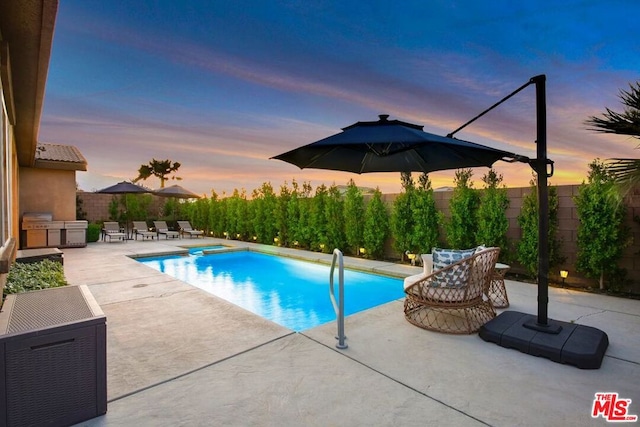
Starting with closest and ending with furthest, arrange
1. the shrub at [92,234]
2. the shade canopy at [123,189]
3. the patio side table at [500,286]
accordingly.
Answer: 1. the patio side table at [500,286]
2. the shrub at [92,234]
3. the shade canopy at [123,189]

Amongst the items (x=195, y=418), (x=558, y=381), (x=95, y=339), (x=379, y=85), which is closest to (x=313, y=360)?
(x=195, y=418)

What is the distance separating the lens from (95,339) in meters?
2.21

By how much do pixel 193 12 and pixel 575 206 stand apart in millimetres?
9203

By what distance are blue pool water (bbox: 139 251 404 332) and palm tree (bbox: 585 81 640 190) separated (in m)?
3.94

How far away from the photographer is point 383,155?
493 centimetres

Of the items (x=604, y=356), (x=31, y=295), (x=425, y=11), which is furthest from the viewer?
(x=425, y=11)

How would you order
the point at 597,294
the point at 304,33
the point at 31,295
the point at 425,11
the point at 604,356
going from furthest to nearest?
1. the point at 304,33
2. the point at 425,11
3. the point at 597,294
4. the point at 604,356
5. the point at 31,295

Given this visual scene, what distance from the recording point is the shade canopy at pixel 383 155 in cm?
361

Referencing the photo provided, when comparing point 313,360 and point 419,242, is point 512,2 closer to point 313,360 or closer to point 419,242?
point 419,242

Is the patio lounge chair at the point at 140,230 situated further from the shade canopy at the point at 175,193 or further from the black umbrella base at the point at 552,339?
the black umbrella base at the point at 552,339

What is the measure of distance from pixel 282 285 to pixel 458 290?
4.77 metres

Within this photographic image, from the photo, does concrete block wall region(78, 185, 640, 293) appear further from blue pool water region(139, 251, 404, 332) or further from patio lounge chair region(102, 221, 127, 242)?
patio lounge chair region(102, 221, 127, 242)

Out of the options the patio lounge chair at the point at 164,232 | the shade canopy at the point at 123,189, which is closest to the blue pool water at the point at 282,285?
the patio lounge chair at the point at 164,232

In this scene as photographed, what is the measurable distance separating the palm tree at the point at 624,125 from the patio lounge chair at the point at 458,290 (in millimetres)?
1596
